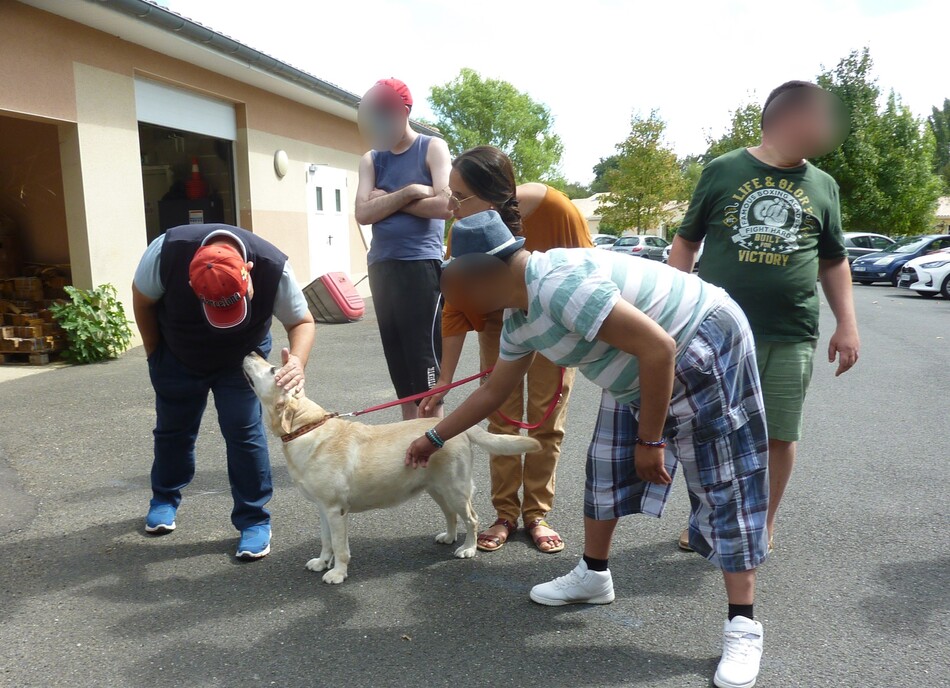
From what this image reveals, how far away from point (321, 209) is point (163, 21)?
22.4ft

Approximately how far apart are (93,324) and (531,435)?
700 centimetres

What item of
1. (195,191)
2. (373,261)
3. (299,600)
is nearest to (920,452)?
(373,261)

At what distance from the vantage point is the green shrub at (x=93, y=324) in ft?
27.1

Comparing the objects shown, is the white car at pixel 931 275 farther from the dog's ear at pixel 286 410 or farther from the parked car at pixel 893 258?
the dog's ear at pixel 286 410

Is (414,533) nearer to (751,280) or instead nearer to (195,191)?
(751,280)

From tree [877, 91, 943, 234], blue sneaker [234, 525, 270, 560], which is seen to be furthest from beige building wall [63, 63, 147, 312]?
tree [877, 91, 943, 234]

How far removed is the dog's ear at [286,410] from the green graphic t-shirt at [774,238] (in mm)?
2029

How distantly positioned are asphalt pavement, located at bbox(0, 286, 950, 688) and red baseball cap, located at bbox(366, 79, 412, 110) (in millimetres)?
2344

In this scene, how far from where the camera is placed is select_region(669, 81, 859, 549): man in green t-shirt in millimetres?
2969

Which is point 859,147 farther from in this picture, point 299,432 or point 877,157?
point 299,432

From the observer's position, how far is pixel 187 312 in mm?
3215

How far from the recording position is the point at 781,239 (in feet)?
A: 9.74

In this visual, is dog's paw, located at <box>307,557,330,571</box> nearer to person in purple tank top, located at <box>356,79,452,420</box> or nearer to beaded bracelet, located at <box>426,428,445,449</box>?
beaded bracelet, located at <box>426,428,445,449</box>

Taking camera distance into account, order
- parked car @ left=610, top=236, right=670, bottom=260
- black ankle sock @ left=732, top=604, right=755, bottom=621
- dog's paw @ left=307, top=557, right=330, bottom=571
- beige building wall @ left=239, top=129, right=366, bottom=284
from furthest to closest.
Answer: parked car @ left=610, top=236, right=670, bottom=260, beige building wall @ left=239, top=129, right=366, bottom=284, dog's paw @ left=307, top=557, right=330, bottom=571, black ankle sock @ left=732, top=604, right=755, bottom=621
